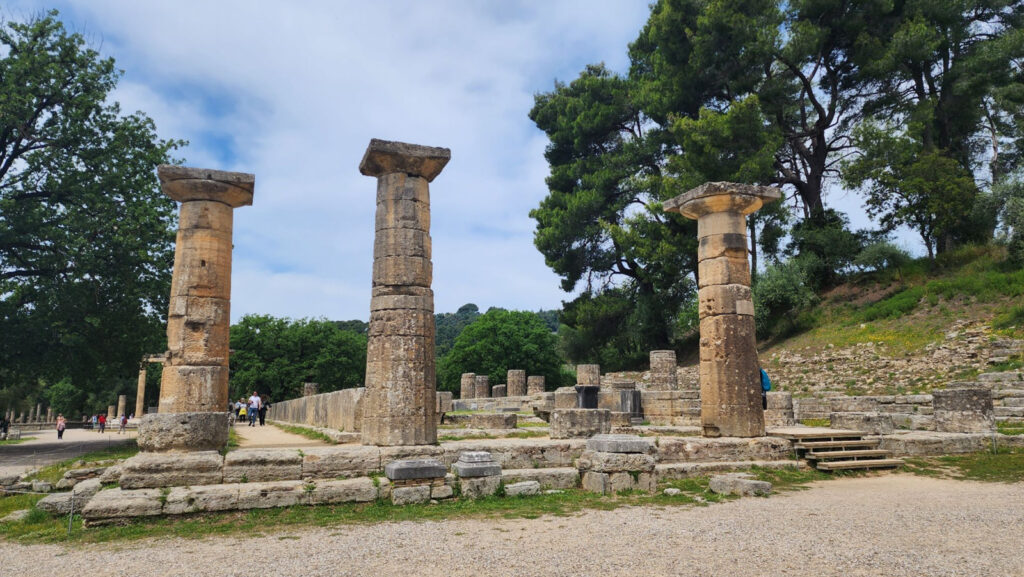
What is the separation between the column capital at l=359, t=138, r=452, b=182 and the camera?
971 cm

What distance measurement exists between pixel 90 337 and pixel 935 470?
21342mm

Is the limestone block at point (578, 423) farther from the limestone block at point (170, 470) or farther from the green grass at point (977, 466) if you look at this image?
the limestone block at point (170, 470)

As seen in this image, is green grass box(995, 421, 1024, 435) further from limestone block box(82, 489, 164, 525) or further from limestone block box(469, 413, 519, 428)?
limestone block box(82, 489, 164, 525)

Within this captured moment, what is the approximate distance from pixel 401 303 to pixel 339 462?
2.49 metres

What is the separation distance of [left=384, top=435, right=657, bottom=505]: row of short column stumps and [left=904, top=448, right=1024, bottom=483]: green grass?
5.43m

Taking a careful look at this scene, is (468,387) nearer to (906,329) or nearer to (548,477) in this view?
(906,329)

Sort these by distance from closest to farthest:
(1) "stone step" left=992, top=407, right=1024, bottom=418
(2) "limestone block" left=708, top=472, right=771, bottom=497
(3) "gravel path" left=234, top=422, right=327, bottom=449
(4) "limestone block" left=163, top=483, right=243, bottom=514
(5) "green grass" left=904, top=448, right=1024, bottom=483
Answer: (4) "limestone block" left=163, top=483, right=243, bottom=514
(2) "limestone block" left=708, top=472, right=771, bottom=497
(5) "green grass" left=904, top=448, right=1024, bottom=483
(3) "gravel path" left=234, top=422, right=327, bottom=449
(1) "stone step" left=992, top=407, right=1024, bottom=418

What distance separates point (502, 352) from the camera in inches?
1753

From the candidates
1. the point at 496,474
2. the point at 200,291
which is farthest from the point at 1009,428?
the point at 200,291

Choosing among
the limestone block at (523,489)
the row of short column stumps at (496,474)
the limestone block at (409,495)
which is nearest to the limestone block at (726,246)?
the row of short column stumps at (496,474)

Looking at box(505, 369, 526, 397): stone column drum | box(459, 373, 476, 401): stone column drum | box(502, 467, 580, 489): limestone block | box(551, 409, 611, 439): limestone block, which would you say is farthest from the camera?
box(459, 373, 476, 401): stone column drum

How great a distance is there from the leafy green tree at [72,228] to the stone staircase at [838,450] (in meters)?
17.5

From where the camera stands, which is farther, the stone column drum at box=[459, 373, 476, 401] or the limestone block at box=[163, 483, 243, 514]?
the stone column drum at box=[459, 373, 476, 401]

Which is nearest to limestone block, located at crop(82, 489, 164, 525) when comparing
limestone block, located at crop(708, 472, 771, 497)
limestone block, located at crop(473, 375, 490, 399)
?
limestone block, located at crop(708, 472, 771, 497)
